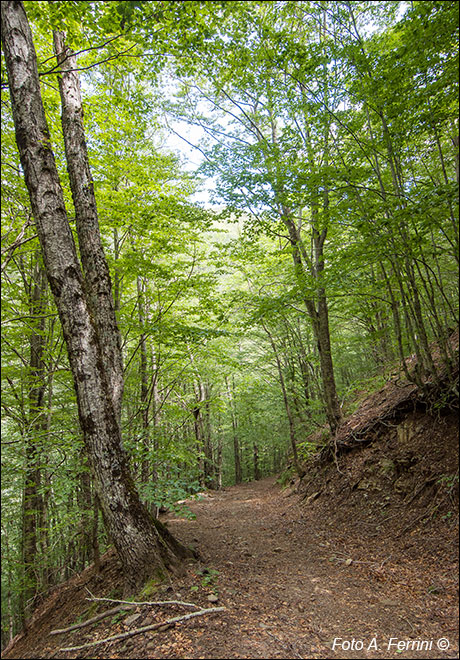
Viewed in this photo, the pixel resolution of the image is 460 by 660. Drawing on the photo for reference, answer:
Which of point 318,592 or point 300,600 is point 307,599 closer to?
point 300,600

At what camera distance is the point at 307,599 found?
3.53m

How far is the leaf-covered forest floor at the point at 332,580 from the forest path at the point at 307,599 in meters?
0.01

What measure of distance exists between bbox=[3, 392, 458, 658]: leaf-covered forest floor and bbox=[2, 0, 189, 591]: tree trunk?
0.55m

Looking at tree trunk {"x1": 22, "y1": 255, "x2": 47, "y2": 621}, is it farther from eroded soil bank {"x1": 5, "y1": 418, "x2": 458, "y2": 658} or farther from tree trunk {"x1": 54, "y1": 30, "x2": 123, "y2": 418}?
tree trunk {"x1": 54, "y1": 30, "x2": 123, "y2": 418}

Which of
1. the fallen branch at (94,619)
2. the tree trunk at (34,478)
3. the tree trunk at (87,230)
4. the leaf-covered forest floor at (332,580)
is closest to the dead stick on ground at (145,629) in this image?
the leaf-covered forest floor at (332,580)

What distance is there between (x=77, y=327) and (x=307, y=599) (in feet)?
13.1

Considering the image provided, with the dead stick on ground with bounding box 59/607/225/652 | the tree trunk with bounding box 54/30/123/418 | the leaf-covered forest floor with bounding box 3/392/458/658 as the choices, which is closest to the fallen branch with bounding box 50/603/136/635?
the leaf-covered forest floor with bounding box 3/392/458/658

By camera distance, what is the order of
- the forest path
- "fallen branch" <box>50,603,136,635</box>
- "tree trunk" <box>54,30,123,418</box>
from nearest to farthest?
the forest path
"fallen branch" <box>50,603,136,635</box>
"tree trunk" <box>54,30,123,418</box>

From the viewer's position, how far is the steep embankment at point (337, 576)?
276 centimetres

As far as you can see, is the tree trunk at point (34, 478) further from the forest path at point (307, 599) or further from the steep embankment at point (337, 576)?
the forest path at point (307, 599)

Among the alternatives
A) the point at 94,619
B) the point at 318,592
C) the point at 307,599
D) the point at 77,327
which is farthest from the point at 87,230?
the point at 318,592

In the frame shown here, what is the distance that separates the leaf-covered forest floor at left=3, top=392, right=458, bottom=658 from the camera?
276 centimetres

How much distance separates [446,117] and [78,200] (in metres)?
5.13

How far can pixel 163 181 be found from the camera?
25.7 feet
